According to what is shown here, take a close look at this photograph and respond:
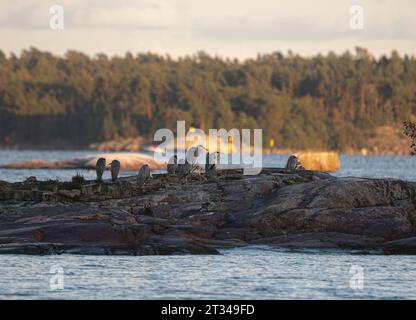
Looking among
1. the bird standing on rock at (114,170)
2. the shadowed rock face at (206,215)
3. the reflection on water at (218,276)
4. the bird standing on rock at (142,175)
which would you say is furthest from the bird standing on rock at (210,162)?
the reflection on water at (218,276)

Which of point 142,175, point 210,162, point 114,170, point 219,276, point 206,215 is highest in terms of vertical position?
point 210,162

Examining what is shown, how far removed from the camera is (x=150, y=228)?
42.9m

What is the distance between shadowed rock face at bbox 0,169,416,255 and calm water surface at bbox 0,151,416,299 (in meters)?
0.81

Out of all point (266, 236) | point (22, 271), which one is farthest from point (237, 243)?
point (22, 271)

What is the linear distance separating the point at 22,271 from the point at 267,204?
37.9 feet

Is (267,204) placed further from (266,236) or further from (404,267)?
(404,267)

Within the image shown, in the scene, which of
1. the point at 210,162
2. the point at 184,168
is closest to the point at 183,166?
the point at 184,168

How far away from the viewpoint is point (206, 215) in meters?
45.8

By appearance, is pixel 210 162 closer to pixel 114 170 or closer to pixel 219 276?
pixel 114 170

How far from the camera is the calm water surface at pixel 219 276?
34406mm

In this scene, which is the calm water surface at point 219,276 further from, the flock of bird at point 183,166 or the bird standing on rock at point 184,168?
the bird standing on rock at point 184,168

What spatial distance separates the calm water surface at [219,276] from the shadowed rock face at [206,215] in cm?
81

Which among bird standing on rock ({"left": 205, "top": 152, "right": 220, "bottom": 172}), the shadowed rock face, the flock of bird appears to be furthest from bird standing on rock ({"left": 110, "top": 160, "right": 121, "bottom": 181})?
bird standing on rock ({"left": 205, "top": 152, "right": 220, "bottom": 172})

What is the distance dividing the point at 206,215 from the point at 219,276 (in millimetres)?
8603
